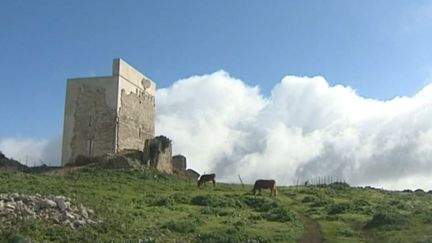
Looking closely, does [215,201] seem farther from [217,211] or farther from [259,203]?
[217,211]

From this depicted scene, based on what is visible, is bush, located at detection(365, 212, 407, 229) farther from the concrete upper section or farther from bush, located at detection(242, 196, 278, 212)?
the concrete upper section

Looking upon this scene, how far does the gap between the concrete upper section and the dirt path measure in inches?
909

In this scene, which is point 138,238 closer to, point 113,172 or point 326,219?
point 326,219

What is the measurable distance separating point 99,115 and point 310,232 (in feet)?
85.3

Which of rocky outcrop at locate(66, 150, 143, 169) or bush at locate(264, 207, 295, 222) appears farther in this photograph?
rocky outcrop at locate(66, 150, 143, 169)

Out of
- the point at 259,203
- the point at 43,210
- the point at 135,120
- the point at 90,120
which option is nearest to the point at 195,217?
the point at 43,210

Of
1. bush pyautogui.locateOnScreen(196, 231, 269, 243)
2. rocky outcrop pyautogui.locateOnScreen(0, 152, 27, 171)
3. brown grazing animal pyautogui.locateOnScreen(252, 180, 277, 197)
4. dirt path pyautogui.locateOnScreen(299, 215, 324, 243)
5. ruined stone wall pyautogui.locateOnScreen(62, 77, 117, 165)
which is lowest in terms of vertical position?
bush pyautogui.locateOnScreen(196, 231, 269, 243)

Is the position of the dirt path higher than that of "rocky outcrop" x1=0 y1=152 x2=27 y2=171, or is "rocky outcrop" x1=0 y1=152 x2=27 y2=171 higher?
"rocky outcrop" x1=0 y1=152 x2=27 y2=171

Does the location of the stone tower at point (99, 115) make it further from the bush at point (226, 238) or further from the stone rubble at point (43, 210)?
the bush at point (226, 238)

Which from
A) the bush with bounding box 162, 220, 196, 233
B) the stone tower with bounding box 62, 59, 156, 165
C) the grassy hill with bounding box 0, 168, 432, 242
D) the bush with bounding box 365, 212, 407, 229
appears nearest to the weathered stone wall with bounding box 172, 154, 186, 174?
the stone tower with bounding box 62, 59, 156, 165

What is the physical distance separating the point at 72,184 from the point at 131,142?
560 inches

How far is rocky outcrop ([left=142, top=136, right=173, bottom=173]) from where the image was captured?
47219mm

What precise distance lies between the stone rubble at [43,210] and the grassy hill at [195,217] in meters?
0.38

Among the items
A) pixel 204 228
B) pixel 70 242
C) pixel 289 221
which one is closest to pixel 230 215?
pixel 289 221
